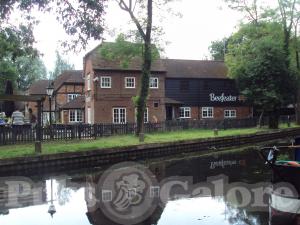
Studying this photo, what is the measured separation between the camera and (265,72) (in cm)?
3775

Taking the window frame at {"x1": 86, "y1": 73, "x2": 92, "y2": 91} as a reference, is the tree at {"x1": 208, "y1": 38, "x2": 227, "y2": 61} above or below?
above

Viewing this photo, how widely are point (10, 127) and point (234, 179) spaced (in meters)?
12.6

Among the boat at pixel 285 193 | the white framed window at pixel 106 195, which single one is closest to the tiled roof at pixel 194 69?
the white framed window at pixel 106 195

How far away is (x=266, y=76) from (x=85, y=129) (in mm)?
18884

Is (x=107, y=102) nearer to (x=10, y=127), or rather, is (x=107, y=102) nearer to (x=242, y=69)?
(x=242, y=69)

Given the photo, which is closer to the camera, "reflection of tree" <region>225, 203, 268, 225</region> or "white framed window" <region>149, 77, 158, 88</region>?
"reflection of tree" <region>225, 203, 268, 225</region>

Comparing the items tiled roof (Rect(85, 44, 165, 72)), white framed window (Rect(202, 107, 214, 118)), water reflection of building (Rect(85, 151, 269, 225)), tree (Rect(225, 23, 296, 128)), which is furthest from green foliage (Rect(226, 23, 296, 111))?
water reflection of building (Rect(85, 151, 269, 225))

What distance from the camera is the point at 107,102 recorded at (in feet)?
129

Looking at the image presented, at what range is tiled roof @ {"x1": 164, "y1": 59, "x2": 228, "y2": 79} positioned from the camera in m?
44.6

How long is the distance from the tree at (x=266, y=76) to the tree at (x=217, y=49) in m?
31.8

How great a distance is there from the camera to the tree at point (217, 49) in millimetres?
72350

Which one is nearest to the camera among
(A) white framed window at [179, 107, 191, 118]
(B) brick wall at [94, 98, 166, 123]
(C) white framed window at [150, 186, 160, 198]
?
(C) white framed window at [150, 186, 160, 198]

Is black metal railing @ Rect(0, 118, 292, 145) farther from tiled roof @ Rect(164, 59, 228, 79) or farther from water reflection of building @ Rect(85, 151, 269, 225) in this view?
tiled roof @ Rect(164, 59, 228, 79)

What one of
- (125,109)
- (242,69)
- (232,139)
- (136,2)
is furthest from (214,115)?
(136,2)
